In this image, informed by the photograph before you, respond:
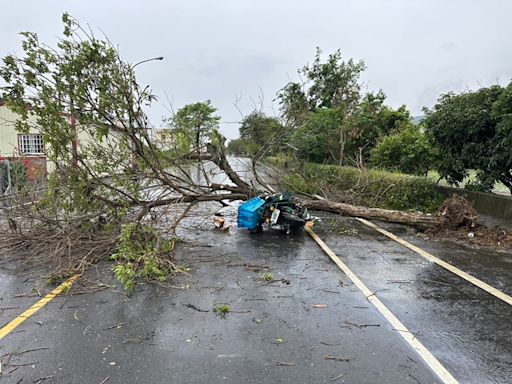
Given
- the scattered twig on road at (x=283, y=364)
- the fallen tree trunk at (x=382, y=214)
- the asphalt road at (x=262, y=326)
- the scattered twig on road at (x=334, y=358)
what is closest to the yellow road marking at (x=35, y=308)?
the asphalt road at (x=262, y=326)

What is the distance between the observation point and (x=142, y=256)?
17.8ft

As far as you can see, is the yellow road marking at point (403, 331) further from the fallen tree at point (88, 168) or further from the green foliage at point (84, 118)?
the green foliage at point (84, 118)

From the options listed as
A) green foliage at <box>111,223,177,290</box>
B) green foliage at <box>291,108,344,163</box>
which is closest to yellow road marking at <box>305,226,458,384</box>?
green foliage at <box>111,223,177,290</box>

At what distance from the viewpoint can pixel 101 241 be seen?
6430 mm

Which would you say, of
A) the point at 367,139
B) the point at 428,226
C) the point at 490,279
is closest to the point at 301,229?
the point at 428,226

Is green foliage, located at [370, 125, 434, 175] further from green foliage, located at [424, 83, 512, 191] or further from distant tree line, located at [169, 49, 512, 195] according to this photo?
green foliage, located at [424, 83, 512, 191]

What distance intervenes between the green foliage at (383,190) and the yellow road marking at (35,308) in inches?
317

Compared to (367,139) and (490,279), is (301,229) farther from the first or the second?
(367,139)

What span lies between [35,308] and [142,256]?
151cm

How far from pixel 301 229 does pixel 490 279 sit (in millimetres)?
4242

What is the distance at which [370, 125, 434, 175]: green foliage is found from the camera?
44.1ft

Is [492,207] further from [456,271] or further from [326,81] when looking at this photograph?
[326,81]

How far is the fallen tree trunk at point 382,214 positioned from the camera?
867 centimetres

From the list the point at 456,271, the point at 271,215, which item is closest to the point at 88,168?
the point at 271,215
